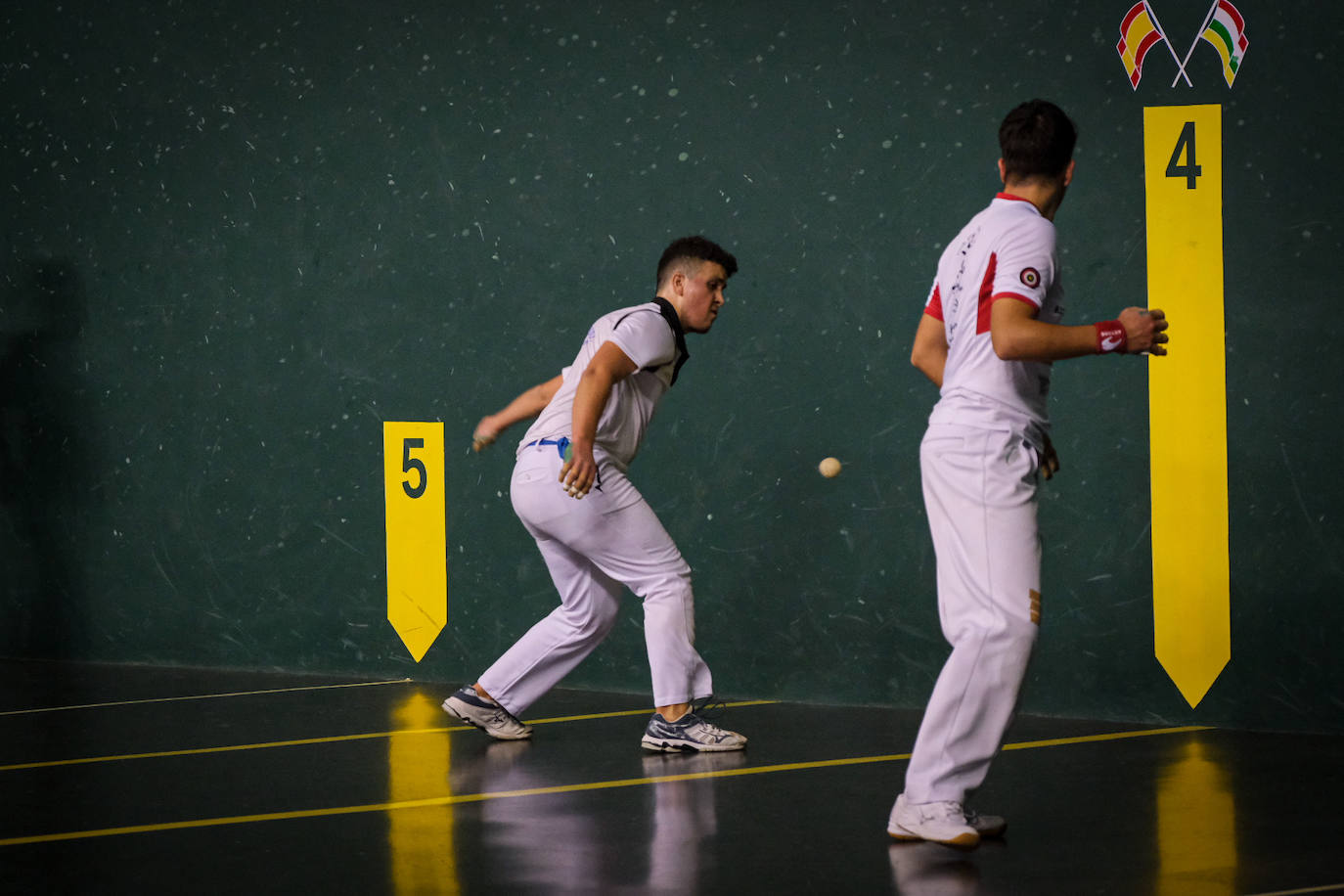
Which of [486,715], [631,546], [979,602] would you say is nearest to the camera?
[979,602]

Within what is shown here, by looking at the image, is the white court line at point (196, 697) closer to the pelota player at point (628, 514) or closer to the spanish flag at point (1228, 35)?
the pelota player at point (628, 514)

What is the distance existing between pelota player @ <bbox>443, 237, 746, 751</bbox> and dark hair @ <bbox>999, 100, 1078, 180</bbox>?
143 cm

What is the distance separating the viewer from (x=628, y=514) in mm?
4797

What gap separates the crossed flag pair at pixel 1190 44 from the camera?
4.87 m

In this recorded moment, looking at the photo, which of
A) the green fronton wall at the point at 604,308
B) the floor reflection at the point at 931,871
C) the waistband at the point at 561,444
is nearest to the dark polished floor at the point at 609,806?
the floor reflection at the point at 931,871

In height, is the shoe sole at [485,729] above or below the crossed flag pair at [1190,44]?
below

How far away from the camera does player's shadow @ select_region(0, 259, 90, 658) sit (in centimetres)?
715

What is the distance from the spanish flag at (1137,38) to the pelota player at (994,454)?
1652 millimetres

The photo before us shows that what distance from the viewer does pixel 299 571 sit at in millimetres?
6660

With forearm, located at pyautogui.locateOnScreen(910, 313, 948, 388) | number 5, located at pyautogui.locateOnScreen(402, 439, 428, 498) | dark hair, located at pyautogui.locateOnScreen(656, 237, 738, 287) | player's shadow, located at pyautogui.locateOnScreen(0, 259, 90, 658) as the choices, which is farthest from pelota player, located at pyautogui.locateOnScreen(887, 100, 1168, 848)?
player's shadow, located at pyautogui.locateOnScreen(0, 259, 90, 658)

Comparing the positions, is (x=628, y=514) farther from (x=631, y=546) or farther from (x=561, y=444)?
(x=561, y=444)

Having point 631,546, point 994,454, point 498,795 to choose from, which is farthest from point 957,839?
point 631,546

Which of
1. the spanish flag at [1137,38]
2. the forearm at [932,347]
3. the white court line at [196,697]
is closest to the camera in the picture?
the forearm at [932,347]

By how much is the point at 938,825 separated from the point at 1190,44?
8.60ft
